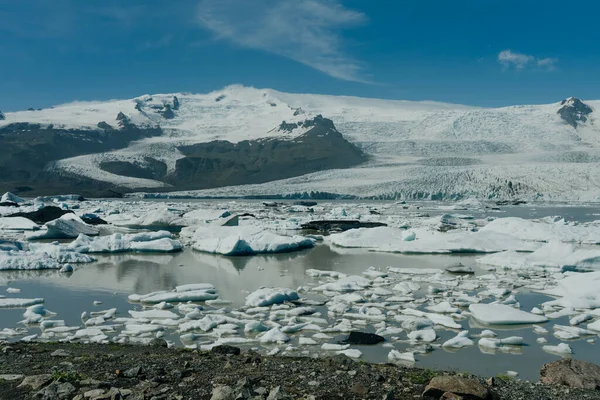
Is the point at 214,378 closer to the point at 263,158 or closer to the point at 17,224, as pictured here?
the point at 17,224

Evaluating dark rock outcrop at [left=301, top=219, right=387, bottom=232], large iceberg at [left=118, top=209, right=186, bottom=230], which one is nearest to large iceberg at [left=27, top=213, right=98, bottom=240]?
large iceberg at [left=118, top=209, right=186, bottom=230]

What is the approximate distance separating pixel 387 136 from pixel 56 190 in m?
49.6

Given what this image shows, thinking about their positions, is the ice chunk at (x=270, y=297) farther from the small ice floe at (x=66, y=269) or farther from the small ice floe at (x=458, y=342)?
the small ice floe at (x=66, y=269)

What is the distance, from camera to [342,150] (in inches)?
3282

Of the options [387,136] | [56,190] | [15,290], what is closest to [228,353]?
[15,290]

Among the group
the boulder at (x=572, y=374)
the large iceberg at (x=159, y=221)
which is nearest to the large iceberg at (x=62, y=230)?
the large iceberg at (x=159, y=221)

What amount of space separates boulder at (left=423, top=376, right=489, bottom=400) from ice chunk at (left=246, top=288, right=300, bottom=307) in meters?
4.47

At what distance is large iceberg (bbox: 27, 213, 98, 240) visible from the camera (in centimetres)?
1812

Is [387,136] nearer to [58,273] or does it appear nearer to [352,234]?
[352,234]

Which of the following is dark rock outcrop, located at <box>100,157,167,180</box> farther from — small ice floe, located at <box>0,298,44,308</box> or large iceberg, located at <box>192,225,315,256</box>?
small ice floe, located at <box>0,298,44,308</box>

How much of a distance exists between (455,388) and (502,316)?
374 centimetres

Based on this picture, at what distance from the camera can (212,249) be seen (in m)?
14.7

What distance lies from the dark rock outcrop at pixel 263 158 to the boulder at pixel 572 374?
227 feet

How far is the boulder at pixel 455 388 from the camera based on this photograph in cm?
340
